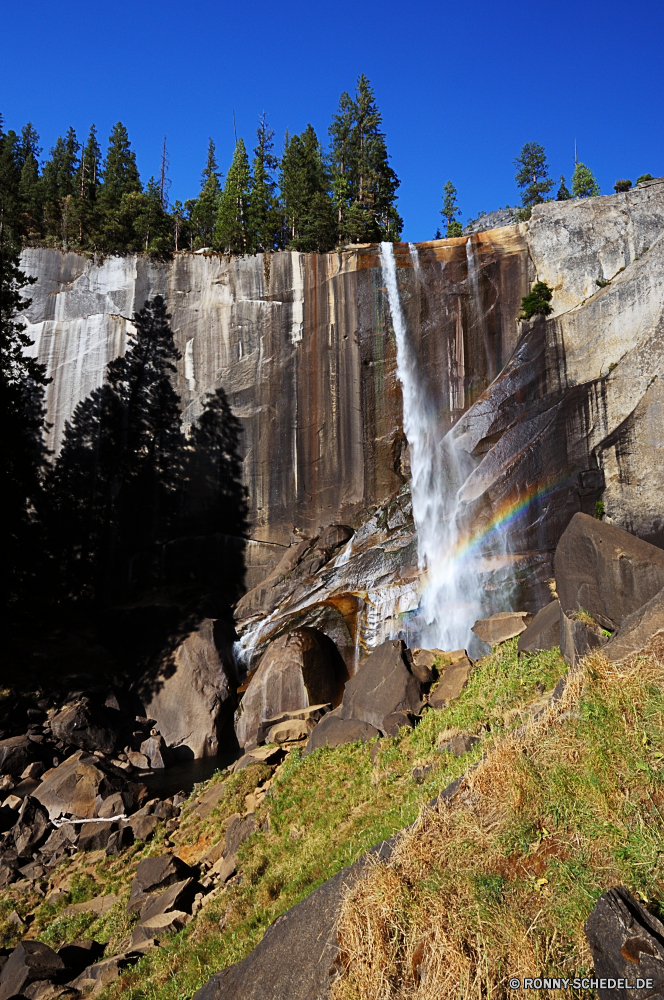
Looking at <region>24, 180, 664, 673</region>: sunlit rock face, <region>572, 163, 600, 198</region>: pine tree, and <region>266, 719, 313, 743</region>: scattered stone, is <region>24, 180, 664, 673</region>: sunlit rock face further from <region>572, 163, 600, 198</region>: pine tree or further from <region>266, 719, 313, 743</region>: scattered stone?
<region>572, 163, 600, 198</region>: pine tree

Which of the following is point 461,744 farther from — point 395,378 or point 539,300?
point 539,300

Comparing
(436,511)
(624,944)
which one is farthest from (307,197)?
(624,944)

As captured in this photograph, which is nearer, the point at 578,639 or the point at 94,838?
the point at 578,639

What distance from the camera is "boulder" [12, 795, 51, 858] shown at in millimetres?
13922

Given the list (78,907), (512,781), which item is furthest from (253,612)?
(512,781)

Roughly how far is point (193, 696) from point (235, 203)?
3432 centimetres

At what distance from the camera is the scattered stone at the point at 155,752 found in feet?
63.4

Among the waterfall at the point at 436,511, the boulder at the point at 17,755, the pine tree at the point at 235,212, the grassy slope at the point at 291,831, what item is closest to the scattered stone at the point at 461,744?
the grassy slope at the point at 291,831

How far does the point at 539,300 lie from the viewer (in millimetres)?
29984

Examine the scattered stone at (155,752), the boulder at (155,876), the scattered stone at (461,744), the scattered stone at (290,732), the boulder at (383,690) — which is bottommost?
the boulder at (155,876)

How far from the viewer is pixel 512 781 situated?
6707 mm

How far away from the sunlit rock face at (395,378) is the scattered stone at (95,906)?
10.6 metres

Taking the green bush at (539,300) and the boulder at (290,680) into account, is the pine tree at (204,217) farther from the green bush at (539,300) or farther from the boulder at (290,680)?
the boulder at (290,680)

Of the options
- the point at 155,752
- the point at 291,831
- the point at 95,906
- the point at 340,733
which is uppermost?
the point at 340,733
